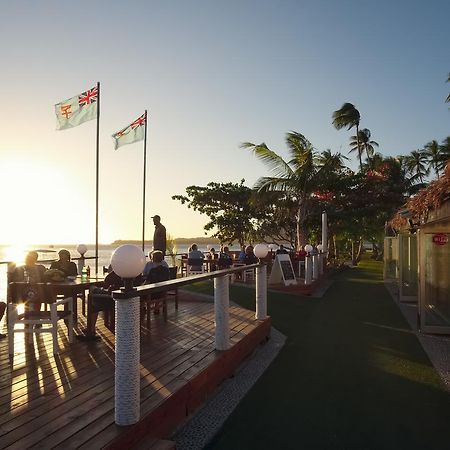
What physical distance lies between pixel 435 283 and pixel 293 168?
36.6 feet

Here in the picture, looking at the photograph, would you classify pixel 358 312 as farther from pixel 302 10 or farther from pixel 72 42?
pixel 72 42

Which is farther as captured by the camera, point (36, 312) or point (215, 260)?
point (215, 260)

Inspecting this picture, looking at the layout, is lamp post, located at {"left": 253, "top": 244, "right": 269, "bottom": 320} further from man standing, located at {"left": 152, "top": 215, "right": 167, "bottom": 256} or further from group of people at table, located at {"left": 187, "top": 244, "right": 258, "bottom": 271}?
group of people at table, located at {"left": 187, "top": 244, "right": 258, "bottom": 271}

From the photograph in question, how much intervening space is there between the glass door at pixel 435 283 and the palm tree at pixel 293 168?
10.2 m

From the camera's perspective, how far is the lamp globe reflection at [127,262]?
118 inches

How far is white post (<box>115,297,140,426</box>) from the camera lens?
9.32ft

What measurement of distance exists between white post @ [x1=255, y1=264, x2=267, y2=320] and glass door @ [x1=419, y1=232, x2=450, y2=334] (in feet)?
8.98

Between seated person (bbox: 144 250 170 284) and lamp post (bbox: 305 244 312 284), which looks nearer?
seated person (bbox: 144 250 170 284)

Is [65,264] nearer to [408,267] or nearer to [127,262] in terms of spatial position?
[127,262]

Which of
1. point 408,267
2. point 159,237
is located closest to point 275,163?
point 408,267

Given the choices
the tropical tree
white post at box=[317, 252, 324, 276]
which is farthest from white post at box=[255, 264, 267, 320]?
the tropical tree

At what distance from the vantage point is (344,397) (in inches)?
170

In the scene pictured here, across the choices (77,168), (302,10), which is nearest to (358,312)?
(302,10)

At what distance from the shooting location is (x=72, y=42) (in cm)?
962
